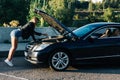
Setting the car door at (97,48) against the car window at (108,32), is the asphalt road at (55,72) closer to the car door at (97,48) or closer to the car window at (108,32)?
the car door at (97,48)

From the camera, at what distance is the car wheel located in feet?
36.7

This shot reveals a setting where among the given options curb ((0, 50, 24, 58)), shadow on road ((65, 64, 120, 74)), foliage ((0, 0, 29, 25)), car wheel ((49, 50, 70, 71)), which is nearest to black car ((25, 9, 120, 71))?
car wheel ((49, 50, 70, 71))

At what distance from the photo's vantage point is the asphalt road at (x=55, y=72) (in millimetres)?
10211

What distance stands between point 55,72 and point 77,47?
100 cm

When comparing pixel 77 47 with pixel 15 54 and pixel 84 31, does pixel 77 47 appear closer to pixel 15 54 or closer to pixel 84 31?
pixel 84 31

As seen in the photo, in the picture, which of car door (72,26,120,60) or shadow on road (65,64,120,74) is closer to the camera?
shadow on road (65,64,120,74)

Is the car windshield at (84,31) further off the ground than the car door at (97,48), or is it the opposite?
the car windshield at (84,31)

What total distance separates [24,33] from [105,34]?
2410mm

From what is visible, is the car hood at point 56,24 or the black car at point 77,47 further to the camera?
the car hood at point 56,24

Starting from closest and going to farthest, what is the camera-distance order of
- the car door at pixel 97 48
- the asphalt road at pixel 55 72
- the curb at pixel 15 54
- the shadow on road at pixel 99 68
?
1. the asphalt road at pixel 55 72
2. the shadow on road at pixel 99 68
3. the car door at pixel 97 48
4. the curb at pixel 15 54

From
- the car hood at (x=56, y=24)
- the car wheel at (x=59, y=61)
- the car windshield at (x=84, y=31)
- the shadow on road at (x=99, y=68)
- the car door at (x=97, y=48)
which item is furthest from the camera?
the car windshield at (x=84, y=31)

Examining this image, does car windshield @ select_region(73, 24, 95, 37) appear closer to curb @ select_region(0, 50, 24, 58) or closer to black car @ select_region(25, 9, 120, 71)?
black car @ select_region(25, 9, 120, 71)

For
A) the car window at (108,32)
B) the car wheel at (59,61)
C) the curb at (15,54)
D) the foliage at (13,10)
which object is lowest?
the foliage at (13,10)

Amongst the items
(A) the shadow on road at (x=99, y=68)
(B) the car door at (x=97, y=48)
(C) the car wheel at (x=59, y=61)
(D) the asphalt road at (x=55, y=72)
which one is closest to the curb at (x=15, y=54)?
(D) the asphalt road at (x=55, y=72)
